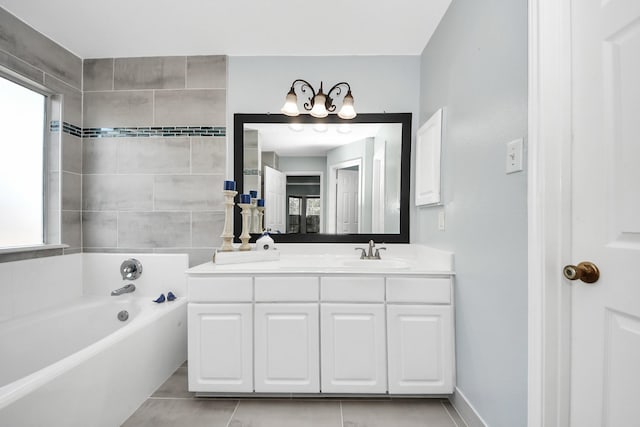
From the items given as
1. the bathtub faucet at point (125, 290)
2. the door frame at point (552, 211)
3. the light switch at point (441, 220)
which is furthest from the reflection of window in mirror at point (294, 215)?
the door frame at point (552, 211)

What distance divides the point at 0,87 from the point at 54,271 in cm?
125

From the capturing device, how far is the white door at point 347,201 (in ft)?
7.52

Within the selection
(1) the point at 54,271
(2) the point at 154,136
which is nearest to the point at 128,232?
(1) the point at 54,271

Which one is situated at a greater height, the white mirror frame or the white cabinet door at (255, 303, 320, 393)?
the white mirror frame

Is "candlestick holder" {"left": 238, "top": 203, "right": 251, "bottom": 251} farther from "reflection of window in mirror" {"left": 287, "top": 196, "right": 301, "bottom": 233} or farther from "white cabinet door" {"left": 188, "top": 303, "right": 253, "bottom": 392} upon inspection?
"white cabinet door" {"left": 188, "top": 303, "right": 253, "bottom": 392}

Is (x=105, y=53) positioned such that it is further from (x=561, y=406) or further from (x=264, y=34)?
(x=561, y=406)

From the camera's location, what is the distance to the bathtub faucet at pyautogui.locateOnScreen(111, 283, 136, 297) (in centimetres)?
227

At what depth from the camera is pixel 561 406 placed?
101 cm

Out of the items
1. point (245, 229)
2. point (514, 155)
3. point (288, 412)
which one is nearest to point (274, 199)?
point (245, 229)

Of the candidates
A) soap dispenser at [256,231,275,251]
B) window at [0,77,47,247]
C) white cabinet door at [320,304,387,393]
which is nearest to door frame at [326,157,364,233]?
soap dispenser at [256,231,275,251]

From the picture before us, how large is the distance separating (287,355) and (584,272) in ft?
4.70

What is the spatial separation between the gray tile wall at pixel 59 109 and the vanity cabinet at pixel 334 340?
54.1 inches

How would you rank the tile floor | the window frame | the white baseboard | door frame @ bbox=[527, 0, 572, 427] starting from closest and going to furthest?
door frame @ bbox=[527, 0, 572, 427], the white baseboard, the tile floor, the window frame

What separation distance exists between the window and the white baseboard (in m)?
2.90
